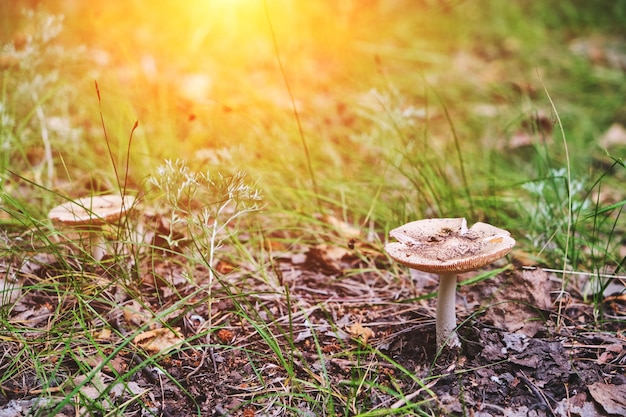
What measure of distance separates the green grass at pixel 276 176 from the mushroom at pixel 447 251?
9.2 inches

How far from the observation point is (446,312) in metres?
1.93

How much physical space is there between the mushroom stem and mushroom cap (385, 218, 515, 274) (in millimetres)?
128

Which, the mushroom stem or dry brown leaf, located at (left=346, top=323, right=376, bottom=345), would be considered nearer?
the mushroom stem

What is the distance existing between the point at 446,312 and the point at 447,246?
272 mm

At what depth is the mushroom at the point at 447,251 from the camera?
5.51 feet

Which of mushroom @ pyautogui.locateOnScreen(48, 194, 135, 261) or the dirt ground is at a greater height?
mushroom @ pyautogui.locateOnScreen(48, 194, 135, 261)

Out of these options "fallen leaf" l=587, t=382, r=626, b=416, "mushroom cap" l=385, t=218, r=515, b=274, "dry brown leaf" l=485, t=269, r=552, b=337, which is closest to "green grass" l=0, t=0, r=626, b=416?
"dry brown leaf" l=485, t=269, r=552, b=337

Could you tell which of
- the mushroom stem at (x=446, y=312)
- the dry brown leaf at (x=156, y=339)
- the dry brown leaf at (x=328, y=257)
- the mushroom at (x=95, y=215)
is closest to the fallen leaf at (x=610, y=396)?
the mushroom stem at (x=446, y=312)

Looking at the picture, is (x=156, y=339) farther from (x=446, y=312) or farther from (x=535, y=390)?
(x=535, y=390)

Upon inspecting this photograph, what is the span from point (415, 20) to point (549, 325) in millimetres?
5215

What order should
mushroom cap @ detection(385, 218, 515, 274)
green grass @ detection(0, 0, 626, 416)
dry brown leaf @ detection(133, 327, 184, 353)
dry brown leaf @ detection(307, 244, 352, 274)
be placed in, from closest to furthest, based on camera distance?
1. mushroom cap @ detection(385, 218, 515, 274)
2. green grass @ detection(0, 0, 626, 416)
3. dry brown leaf @ detection(133, 327, 184, 353)
4. dry brown leaf @ detection(307, 244, 352, 274)

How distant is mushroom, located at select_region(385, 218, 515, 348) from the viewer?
66.1 inches

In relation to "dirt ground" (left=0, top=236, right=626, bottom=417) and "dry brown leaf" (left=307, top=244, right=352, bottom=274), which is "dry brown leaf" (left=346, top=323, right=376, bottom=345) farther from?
"dry brown leaf" (left=307, top=244, right=352, bottom=274)

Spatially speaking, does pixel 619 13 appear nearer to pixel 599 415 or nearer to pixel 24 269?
pixel 599 415
